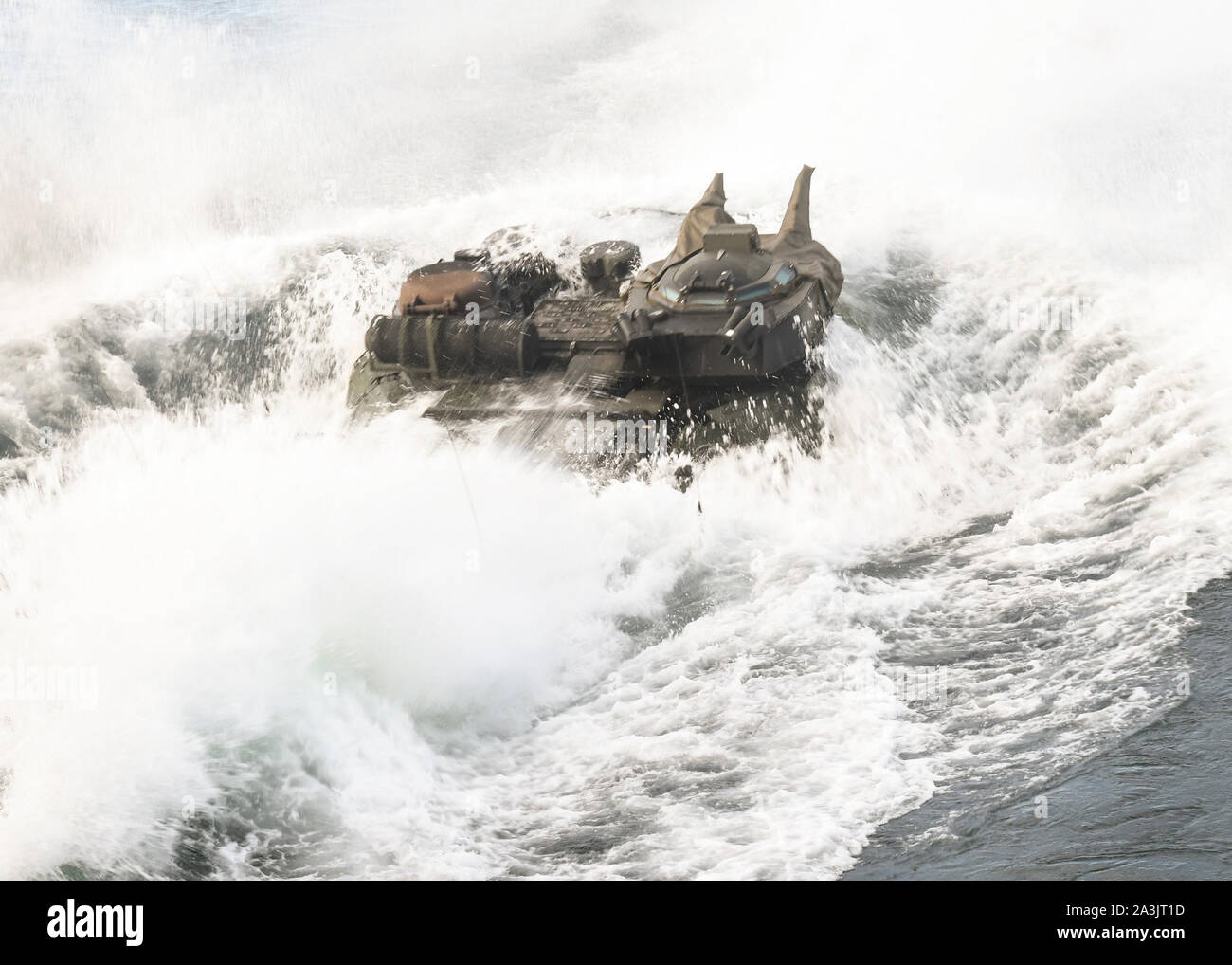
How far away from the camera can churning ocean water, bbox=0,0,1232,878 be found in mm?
8852

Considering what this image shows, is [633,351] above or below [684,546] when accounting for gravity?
above

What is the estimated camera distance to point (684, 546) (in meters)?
13.1

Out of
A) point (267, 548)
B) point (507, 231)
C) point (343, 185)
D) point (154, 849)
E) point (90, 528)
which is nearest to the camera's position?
point (154, 849)

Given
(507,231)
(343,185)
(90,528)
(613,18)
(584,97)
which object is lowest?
(90,528)

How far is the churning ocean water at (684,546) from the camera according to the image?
885 centimetres

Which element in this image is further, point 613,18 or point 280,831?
point 613,18

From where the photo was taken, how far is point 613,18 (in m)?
34.1

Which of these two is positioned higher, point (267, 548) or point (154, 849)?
point (267, 548)

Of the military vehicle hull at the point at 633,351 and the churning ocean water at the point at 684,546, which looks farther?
the military vehicle hull at the point at 633,351

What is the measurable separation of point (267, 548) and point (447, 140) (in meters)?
21.2

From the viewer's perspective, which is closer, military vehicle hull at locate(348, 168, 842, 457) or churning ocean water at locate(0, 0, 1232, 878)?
churning ocean water at locate(0, 0, 1232, 878)

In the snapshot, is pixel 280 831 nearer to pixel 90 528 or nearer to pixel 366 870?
pixel 366 870

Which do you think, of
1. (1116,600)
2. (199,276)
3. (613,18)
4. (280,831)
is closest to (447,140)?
(613,18)
